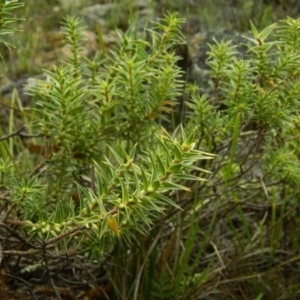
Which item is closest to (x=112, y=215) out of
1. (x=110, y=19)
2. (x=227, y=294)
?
(x=227, y=294)

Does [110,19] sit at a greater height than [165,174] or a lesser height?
lesser

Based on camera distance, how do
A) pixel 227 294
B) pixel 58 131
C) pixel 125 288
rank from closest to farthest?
pixel 58 131, pixel 125 288, pixel 227 294

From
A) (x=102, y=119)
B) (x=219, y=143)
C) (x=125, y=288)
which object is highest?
(x=102, y=119)

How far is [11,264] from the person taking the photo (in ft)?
5.55

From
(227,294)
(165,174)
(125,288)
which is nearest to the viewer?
(165,174)

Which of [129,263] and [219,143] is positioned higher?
[219,143]

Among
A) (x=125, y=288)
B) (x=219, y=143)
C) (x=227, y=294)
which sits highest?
(x=219, y=143)

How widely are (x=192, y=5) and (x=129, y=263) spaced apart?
2.94 meters

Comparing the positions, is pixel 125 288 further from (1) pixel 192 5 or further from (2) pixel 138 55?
(1) pixel 192 5

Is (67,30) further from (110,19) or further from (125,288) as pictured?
(110,19)

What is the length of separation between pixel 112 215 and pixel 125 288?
540 mm

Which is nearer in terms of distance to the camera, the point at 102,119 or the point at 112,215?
the point at 112,215

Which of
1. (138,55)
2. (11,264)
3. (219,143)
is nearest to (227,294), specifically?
(219,143)

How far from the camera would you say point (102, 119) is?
157 cm
